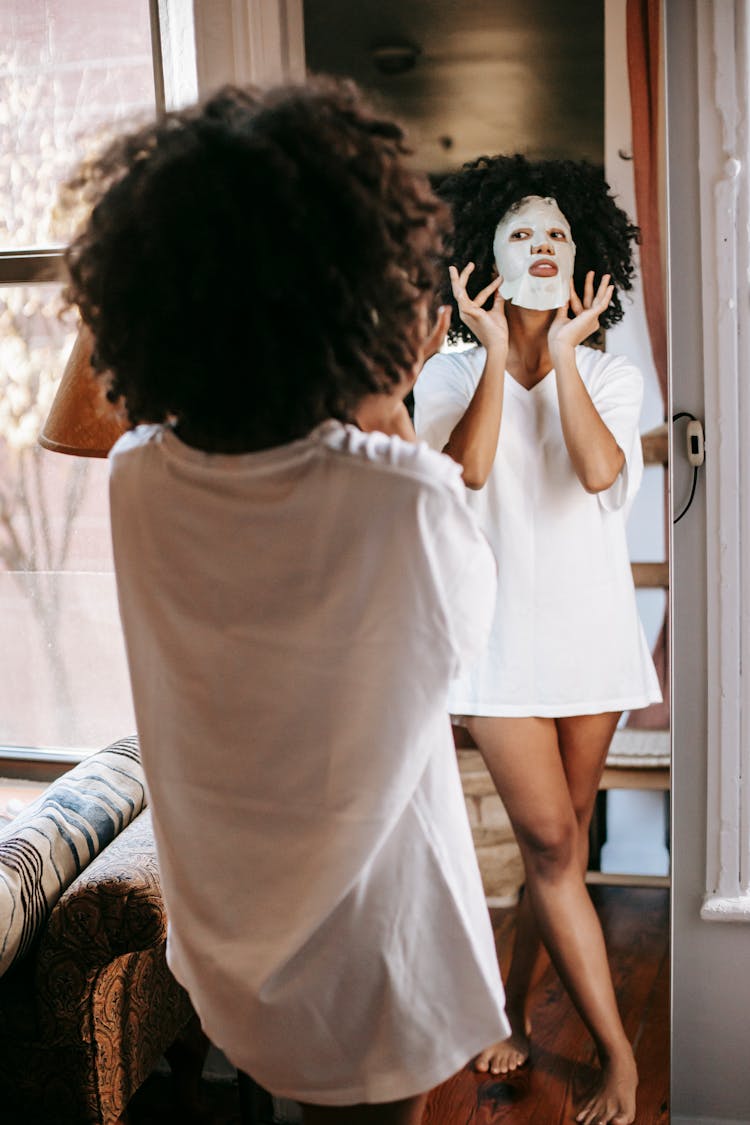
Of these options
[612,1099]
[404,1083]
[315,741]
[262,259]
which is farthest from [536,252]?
[612,1099]

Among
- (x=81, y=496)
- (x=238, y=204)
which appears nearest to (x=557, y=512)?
(x=238, y=204)

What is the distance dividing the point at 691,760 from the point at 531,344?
0.84 m

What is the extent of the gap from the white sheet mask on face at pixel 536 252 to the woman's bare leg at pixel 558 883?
636 mm

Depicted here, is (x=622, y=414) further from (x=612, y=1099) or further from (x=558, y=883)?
(x=612, y=1099)

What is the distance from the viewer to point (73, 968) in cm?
146

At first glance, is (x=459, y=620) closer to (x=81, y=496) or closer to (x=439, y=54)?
(x=439, y=54)

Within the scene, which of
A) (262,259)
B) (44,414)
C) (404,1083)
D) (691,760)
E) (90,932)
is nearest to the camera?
(262,259)

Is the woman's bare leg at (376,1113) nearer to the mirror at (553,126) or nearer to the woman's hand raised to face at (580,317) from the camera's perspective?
the mirror at (553,126)

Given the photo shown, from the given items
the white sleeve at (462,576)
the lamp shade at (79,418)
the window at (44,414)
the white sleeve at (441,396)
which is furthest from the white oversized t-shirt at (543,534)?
the window at (44,414)

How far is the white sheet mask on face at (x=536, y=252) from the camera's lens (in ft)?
5.02

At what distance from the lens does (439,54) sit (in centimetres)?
157

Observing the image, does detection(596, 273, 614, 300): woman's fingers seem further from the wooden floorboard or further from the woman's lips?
the wooden floorboard

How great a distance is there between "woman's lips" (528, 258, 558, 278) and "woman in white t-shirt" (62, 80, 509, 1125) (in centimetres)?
58

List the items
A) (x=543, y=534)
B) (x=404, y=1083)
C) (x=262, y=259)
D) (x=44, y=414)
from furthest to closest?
(x=44, y=414) < (x=543, y=534) < (x=404, y=1083) < (x=262, y=259)
